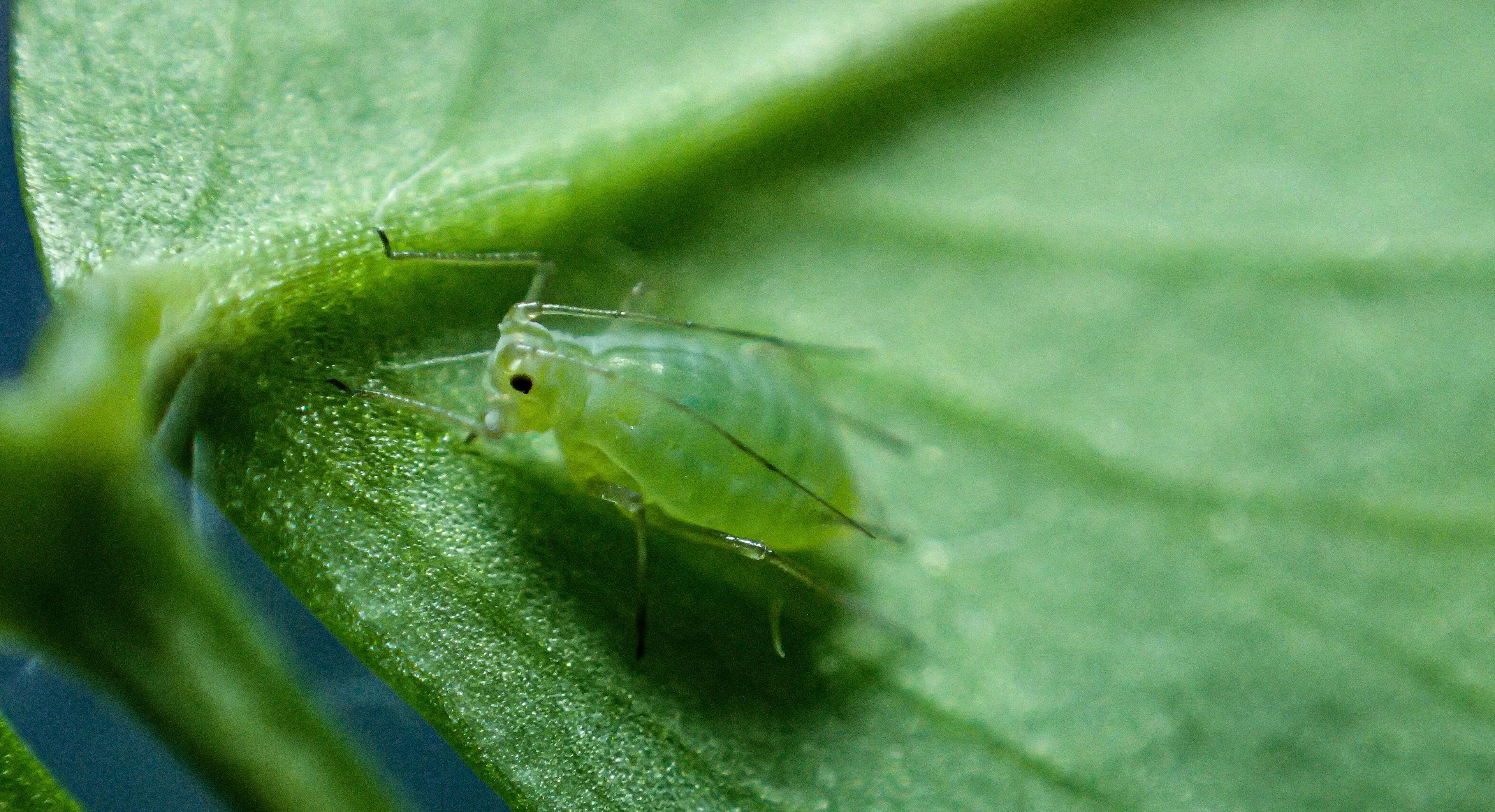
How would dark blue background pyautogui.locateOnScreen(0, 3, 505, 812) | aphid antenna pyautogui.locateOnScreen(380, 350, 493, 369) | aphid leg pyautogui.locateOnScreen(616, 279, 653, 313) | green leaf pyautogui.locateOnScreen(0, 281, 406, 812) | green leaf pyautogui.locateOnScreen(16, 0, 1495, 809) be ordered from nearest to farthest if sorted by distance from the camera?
green leaf pyautogui.locateOnScreen(0, 281, 406, 812)
dark blue background pyautogui.locateOnScreen(0, 3, 505, 812)
green leaf pyautogui.locateOnScreen(16, 0, 1495, 809)
aphid antenna pyautogui.locateOnScreen(380, 350, 493, 369)
aphid leg pyautogui.locateOnScreen(616, 279, 653, 313)

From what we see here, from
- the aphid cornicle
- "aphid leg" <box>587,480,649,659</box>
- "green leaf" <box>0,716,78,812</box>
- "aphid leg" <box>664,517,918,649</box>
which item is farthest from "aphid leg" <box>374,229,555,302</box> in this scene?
"green leaf" <box>0,716,78,812</box>

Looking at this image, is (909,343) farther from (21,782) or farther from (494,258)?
(21,782)

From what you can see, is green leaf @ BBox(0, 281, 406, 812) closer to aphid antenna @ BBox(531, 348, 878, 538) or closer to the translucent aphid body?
the translucent aphid body

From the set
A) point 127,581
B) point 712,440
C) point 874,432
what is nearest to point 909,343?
point 874,432

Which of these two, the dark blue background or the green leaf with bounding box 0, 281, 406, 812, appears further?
the dark blue background

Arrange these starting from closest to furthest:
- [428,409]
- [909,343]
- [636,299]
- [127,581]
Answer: [127,581] → [428,409] → [636,299] → [909,343]

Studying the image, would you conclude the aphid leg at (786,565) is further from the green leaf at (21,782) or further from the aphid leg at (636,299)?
the green leaf at (21,782)
